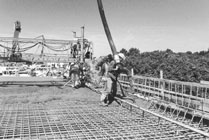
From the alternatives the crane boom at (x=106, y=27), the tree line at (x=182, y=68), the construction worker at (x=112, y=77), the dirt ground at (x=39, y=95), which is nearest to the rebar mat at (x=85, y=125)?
the construction worker at (x=112, y=77)

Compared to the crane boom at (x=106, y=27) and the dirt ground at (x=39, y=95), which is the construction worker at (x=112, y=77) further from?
the dirt ground at (x=39, y=95)

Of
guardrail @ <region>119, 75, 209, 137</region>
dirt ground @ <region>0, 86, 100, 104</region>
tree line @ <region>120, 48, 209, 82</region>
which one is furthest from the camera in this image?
tree line @ <region>120, 48, 209, 82</region>

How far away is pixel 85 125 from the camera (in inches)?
153

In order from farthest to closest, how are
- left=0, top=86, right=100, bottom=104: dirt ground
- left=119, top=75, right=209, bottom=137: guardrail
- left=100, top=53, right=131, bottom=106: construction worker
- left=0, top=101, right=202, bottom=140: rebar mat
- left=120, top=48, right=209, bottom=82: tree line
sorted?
left=120, top=48, right=209, bottom=82: tree line → left=0, top=86, right=100, bottom=104: dirt ground → left=100, top=53, right=131, bottom=106: construction worker → left=119, top=75, right=209, bottom=137: guardrail → left=0, top=101, right=202, bottom=140: rebar mat

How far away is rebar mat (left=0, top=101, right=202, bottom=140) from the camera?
3354mm

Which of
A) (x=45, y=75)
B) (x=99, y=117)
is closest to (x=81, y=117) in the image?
(x=99, y=117)

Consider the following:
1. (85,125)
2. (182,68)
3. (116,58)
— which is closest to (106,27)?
(116,58)

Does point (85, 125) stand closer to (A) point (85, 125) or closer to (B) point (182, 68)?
(A) point (85, 125)

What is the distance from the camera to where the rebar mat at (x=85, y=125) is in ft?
11.0

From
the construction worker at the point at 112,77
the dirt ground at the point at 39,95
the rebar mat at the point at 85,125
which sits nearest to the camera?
the rebar mat at the point at 85,125

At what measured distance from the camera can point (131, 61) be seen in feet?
38.9

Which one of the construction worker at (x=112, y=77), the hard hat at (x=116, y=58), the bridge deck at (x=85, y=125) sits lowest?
the bridge deck at (x=85, y=125)

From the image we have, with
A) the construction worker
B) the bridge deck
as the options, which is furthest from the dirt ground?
the bridge deck

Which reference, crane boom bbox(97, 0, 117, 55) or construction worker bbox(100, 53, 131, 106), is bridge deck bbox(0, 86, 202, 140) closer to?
construction worker bbox(100, 53, 131, 106)
